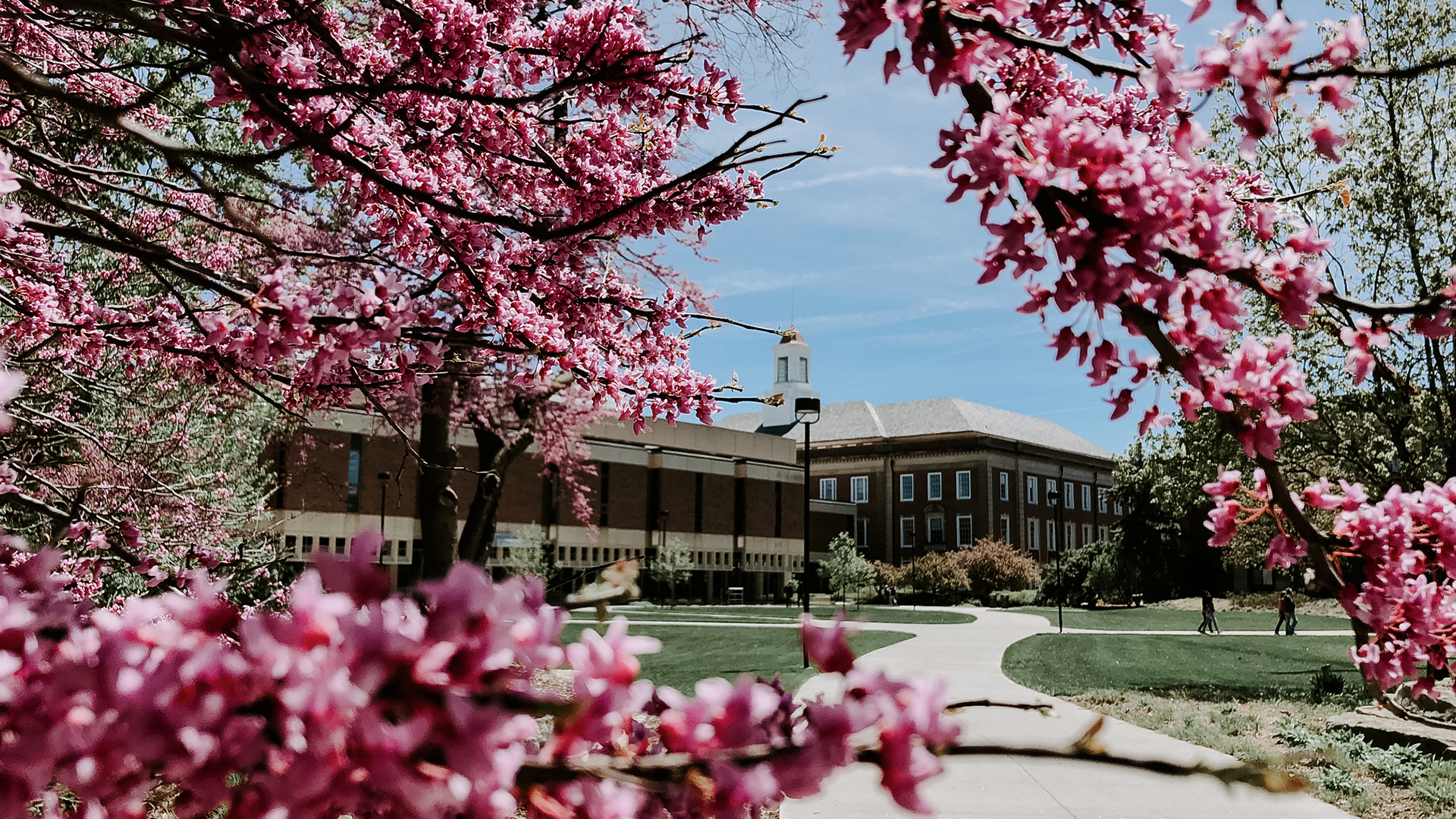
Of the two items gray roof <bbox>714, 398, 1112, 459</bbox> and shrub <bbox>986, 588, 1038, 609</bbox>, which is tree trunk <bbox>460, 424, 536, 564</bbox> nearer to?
shrub <bbox>986, 588, 1038, 609</bbox>

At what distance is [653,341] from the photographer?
5.52 m

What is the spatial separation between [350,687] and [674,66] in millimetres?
4454

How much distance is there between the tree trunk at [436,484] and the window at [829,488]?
186 feet

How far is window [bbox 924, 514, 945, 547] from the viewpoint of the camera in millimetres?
64375

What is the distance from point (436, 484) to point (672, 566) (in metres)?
34.0

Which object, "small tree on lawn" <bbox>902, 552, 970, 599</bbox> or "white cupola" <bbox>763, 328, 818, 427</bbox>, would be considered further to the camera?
"white cupola" <bbox>763, 328, 818, 427</bbox>

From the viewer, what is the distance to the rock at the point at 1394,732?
8.37 m

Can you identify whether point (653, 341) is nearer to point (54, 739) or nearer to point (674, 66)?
point (674, 66)

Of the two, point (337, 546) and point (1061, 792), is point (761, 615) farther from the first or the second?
point (1061, 792)

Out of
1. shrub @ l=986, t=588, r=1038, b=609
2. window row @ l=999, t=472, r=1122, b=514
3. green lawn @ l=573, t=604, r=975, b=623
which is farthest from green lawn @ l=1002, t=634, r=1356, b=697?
window row @ l=999, t=472, r=1122, b=514

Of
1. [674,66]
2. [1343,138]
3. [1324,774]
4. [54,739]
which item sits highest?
[674,66]

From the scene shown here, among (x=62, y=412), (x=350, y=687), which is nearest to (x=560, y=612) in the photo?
(x=350, y=687)

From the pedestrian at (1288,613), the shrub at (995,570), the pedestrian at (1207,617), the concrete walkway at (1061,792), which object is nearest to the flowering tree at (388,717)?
the concrete walkway at (1061,792)

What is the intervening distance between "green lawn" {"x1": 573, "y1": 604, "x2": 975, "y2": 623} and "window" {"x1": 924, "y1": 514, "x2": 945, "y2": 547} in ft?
75.3
